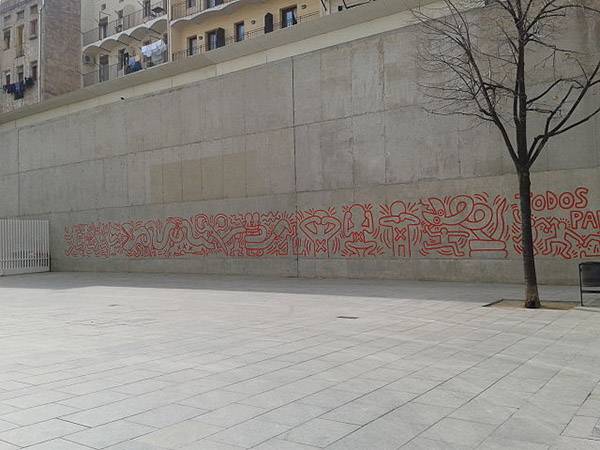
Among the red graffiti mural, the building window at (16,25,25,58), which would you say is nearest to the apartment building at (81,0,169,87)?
the building window at (16,25,25,58)

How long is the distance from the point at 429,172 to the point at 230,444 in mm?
13995

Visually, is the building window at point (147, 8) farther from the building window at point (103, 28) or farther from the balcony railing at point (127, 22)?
the building window at point (103, 28)

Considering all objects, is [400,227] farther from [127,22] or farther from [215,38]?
[127,22]

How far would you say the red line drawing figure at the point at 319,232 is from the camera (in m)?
18.7

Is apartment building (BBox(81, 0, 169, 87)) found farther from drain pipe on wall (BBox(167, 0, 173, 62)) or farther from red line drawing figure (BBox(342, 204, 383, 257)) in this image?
A: red line drawing figure (BBox(342, 204, 383, 257))

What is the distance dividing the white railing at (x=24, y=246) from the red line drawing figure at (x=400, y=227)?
17829 millimetres

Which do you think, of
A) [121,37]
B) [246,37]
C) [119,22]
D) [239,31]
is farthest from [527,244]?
[119,22]

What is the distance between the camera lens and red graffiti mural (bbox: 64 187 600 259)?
580 inches

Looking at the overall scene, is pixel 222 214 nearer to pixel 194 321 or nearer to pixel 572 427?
pixel 194 321

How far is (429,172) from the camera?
16.9m

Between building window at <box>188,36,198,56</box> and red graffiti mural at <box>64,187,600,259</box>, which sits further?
building window at <box>188,36,198,56</box>

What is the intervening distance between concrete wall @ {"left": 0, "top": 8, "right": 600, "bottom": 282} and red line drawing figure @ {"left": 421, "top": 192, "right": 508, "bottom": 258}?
0.04 metres

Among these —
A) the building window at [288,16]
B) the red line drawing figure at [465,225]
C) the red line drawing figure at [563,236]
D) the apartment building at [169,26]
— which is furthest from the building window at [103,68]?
the red line drawing figure at [563,236]

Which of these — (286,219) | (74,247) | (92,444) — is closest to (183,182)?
(286,219)
